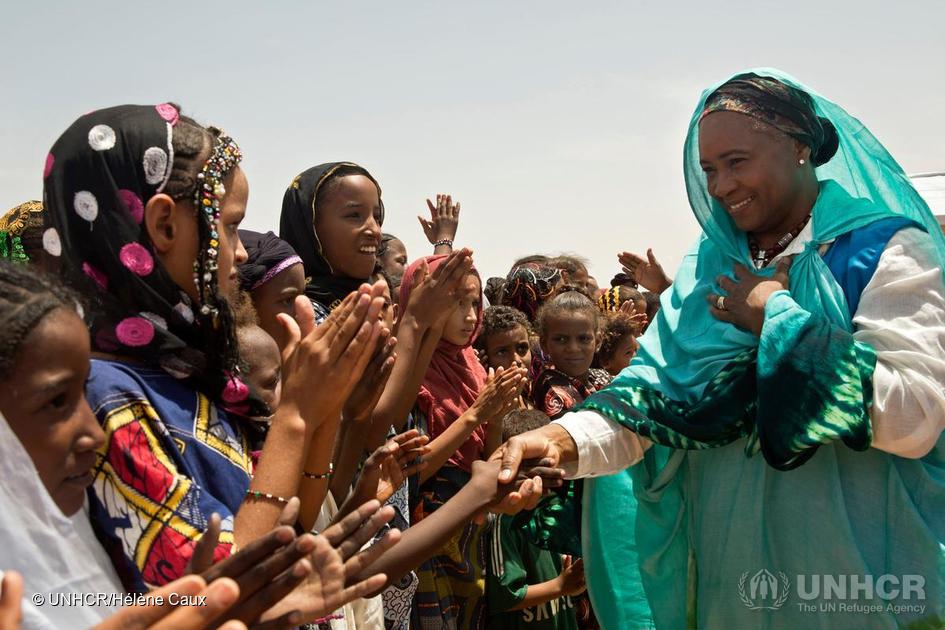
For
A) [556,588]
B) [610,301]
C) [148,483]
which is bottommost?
[556,588]

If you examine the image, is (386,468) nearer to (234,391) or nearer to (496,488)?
(496,488)

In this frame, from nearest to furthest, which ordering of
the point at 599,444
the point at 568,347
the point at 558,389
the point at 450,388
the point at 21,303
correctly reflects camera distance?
the point at 21,303, the point at 599,444, the point at 450,388, the point at 558,389, the point at 568,347

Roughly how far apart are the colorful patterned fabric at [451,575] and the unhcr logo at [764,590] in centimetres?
161

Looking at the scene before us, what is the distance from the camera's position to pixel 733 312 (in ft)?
11.6

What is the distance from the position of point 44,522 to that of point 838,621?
2.58 m


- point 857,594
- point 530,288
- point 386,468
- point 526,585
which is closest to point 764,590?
point 857,594

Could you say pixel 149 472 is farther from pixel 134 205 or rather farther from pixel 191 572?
pixel 134 205

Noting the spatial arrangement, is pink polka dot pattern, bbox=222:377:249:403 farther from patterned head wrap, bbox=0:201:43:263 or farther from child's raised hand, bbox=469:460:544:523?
patterned head wrap, bbox=0:201:43:263

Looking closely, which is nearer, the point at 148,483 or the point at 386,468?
the point at 148,483

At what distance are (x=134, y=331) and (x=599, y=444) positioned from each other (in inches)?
73.9

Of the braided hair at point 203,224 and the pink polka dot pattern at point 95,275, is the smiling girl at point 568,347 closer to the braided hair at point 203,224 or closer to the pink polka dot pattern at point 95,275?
the braided hair at point 203,224

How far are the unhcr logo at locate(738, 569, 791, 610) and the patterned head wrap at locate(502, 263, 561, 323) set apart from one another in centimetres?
494

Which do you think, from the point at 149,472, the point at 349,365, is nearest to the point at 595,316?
the point at 349,365

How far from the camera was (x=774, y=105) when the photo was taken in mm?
3637
